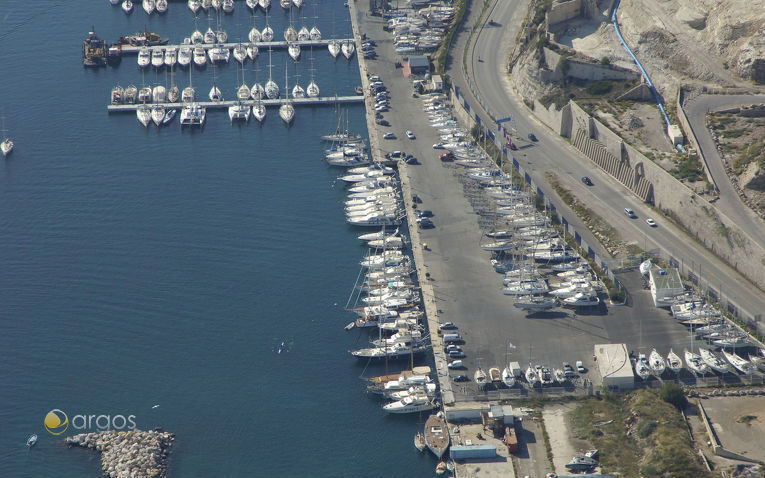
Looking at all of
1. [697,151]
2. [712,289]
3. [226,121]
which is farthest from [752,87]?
[226,121]

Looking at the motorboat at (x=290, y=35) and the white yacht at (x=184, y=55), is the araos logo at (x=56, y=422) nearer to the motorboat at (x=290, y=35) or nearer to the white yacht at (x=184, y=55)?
the white yacht at (x=184, y=55)

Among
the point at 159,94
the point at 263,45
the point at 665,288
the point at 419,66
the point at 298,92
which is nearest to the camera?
the point at 665,288

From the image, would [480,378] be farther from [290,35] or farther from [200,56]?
[290,35]

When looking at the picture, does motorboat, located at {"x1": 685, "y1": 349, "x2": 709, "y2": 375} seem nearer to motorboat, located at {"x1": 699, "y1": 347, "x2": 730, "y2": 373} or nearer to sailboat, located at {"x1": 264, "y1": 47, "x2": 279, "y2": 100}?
motorboat, located at {"x1": 699, "y1": 347, "x2": 730, "y2": 373}

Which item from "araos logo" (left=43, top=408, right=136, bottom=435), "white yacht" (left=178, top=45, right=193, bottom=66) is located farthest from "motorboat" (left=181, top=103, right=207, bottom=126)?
"araos logo" (left=43, top=408, right=136, bottom=435)

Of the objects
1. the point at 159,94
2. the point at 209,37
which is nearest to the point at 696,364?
the point at 159,94

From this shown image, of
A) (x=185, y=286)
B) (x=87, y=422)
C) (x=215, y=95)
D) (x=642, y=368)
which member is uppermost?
(x=215, y=95)

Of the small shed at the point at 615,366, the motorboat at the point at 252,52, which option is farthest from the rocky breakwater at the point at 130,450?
the motorboat at the point at 252,52
